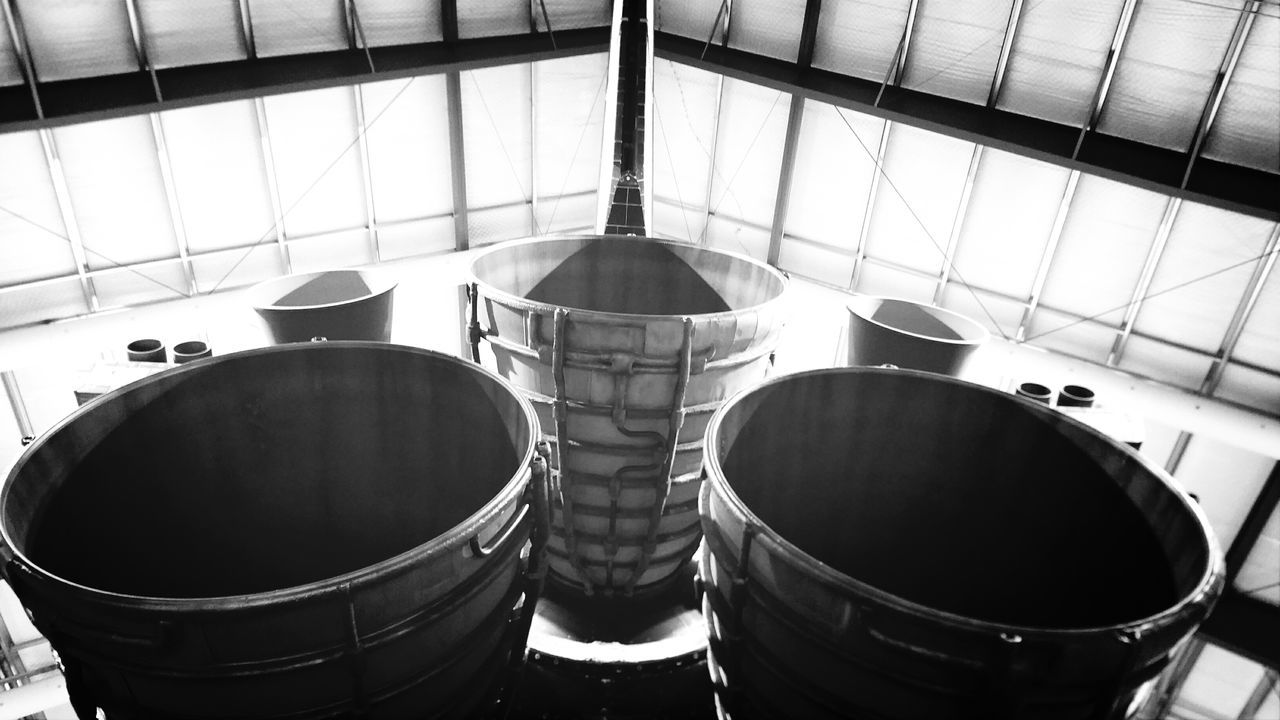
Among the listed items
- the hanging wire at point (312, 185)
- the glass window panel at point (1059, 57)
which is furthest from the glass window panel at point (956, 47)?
the hanging wire at point (312, 185)

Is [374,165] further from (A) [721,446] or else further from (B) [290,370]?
(A) [721,446]

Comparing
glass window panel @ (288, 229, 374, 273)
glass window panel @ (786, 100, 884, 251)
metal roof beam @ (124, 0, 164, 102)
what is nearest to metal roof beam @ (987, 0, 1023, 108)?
glass window panel @ (786, 100, 884, 251)

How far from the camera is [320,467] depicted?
7.03 metres

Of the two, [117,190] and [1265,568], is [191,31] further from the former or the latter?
[1265,568]

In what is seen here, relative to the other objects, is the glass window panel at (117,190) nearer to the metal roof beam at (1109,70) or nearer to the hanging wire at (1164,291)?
the metal roof beam at (1109,70)

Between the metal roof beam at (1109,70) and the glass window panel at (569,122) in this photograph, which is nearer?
the metal roof beam at (1109,70)

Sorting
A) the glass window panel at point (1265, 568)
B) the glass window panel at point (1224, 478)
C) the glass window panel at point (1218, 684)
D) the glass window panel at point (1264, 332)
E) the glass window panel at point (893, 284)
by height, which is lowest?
the glass window panel at point (1218, 684)

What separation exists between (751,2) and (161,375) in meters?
16.8

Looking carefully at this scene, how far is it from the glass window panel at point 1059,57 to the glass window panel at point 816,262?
18.1 feet

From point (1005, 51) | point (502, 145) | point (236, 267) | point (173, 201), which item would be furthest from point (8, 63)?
point (1005, 51)

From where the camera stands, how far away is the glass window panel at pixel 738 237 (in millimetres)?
20688

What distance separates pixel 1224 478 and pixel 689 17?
16.8 metres

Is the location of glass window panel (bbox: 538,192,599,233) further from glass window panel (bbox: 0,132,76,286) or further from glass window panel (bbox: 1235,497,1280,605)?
glass window panel (bbox: 1235,497,1280,605)

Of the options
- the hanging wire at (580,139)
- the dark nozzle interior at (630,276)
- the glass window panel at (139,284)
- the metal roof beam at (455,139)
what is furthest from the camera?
the hanging wire at (580,139)
